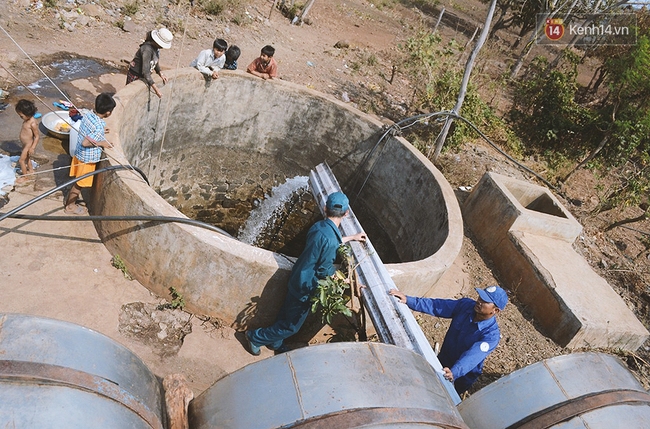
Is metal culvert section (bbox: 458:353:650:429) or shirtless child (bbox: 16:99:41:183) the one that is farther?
shirtless child (bbox: 16:99:41:183)

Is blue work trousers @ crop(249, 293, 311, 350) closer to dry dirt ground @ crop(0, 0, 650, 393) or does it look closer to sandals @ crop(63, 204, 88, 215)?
dry dirt ground @ crop(0, 0, 650, 393)

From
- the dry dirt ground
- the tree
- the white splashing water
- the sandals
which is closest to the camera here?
the sandals

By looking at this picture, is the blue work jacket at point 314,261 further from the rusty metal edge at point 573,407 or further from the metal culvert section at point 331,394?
the rusty metal edge at point 573,407

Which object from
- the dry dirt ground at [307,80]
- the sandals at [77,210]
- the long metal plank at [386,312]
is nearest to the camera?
the long metal plank at [386,312]

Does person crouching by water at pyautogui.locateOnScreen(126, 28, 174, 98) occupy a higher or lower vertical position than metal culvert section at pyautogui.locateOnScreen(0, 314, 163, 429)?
higher

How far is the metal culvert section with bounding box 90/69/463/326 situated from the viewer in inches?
136

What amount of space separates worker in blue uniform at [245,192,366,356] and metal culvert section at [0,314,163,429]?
1438 millimetres

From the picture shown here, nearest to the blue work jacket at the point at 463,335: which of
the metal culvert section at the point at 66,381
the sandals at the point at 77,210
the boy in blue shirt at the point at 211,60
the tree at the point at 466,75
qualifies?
the metal culvert section at the point at 66,381

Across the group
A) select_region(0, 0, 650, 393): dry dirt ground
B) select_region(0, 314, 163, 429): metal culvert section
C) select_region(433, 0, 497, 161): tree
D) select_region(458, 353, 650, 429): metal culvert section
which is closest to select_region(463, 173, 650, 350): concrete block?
select_region(0, 0, 650, 393): dry dirt ground

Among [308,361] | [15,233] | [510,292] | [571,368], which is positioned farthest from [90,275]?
[510,292]

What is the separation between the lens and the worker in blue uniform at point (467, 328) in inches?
115

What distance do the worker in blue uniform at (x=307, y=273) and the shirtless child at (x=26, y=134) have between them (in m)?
2.75

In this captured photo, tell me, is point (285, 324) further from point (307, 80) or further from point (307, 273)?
point (307, 80)

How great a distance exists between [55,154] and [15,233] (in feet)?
4.60
